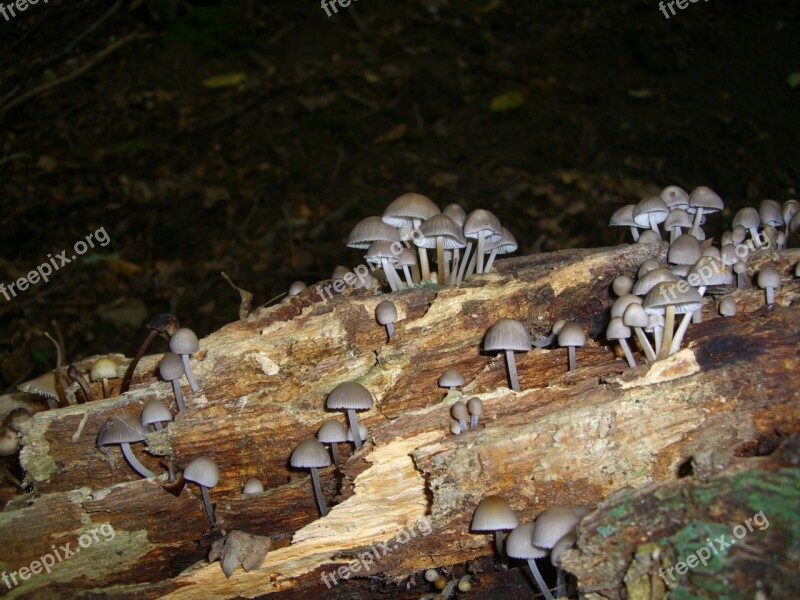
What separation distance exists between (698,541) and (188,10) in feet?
44.4

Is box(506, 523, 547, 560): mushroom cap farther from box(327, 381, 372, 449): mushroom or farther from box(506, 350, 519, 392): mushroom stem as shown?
box(327, 381, 372, 449): mushroom

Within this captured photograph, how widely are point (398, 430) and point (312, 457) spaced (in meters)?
0.58

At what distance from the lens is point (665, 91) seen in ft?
37.8

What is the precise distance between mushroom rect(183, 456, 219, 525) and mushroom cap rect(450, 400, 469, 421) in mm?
1678

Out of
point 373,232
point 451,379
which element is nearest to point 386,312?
point 451,379

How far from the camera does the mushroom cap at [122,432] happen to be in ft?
13.5

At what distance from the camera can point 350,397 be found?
13.1 feet

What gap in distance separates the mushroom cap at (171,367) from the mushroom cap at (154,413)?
7.6 inches

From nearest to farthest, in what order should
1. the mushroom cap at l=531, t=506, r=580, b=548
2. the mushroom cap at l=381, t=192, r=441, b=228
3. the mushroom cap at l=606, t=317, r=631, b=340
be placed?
the mushroom cap at l=531, t=506, r=580, b=548
the mushroom cap at l=606, t=317, r=631, b=340
the mushroom cap at l=381, t=192, r=441, b=228
